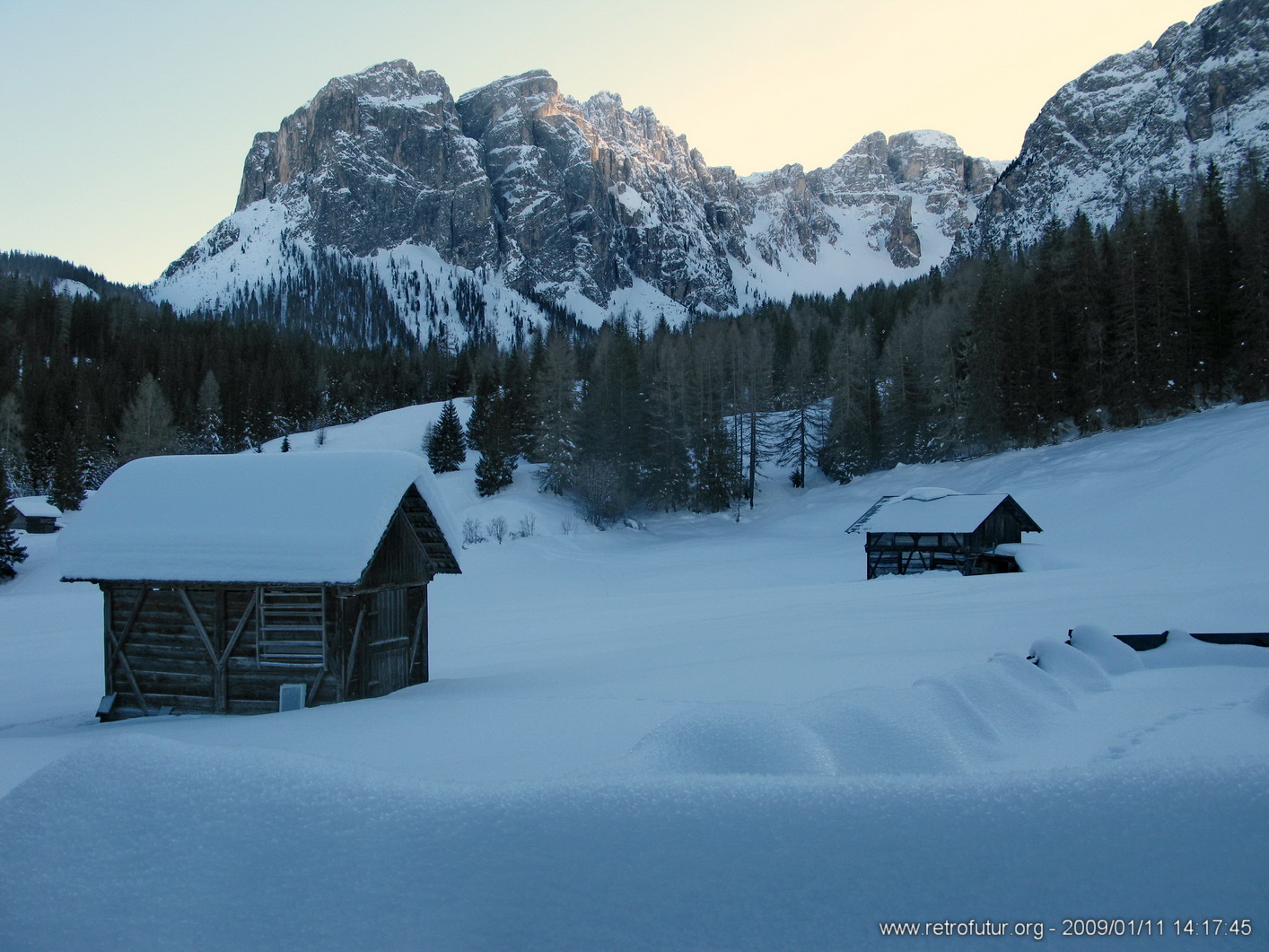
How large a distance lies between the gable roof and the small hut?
50528 millimetres

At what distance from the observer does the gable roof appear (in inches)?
1198

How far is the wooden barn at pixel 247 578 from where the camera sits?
491 inches

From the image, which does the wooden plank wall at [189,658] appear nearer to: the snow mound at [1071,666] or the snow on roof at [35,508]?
the snow mound at [1071,666]

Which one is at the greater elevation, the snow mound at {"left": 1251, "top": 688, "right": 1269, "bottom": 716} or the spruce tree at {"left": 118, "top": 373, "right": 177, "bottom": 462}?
the spruce tree at {"left": 118, "top": 373, "right": 177, "bottom": 462}

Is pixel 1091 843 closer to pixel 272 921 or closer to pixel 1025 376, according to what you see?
pixel 272 921

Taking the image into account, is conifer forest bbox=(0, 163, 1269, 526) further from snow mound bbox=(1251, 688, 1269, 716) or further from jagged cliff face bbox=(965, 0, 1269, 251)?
jagged cliff face bbox=(965, 0, 1269, 251)

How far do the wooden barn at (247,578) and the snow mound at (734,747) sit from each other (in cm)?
944

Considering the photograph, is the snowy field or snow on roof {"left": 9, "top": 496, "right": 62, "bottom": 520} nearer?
the snowy field

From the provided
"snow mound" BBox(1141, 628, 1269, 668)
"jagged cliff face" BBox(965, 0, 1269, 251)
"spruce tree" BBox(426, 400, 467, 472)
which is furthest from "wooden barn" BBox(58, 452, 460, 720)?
"jagged cliff face" BBox(965, 0, 1269, 251)

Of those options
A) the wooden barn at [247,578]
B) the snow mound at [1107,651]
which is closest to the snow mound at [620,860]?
the snow mound at [1107,651]

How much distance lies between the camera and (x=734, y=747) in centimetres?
364

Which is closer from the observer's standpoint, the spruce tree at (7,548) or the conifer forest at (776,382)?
the spruce tree at (7,548)

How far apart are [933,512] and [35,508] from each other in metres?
55.8

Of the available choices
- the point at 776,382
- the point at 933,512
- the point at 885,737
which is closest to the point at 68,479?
the point at 776,382
